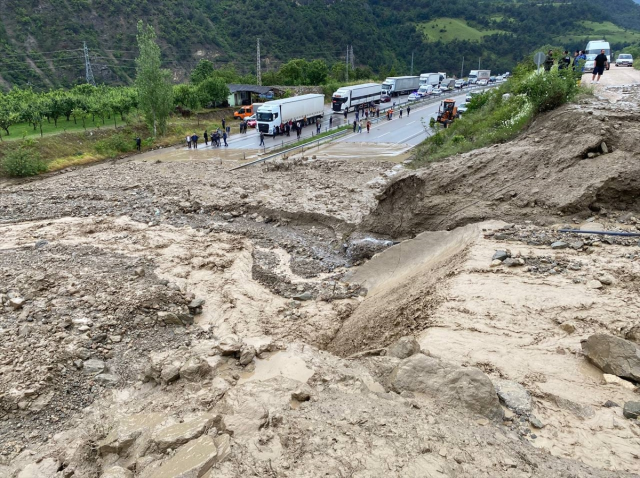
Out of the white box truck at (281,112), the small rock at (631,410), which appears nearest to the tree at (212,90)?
the white box truck at (281,112)

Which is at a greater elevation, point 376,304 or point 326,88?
point 326,88

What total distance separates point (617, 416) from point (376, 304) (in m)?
5.57

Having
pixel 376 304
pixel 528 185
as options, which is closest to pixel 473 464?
pixel 376 304

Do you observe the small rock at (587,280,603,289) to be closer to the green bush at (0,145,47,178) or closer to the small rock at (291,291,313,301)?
the small rock at (291,291,313,301)

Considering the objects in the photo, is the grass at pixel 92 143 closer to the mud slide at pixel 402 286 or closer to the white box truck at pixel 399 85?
the mud slide at pixel 402 286

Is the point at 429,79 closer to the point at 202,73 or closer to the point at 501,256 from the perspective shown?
the point at 202,73

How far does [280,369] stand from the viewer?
7.87 meters

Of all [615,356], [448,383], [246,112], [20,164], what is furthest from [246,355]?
[246,112]

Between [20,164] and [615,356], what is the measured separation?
98.6 ft

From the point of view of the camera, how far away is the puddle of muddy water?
295 inches

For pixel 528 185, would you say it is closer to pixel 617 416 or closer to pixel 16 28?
pixel 617 416

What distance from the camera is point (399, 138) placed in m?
35.1

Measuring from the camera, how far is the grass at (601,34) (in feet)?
347

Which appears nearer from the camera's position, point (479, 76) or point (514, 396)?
point (514, 396)
